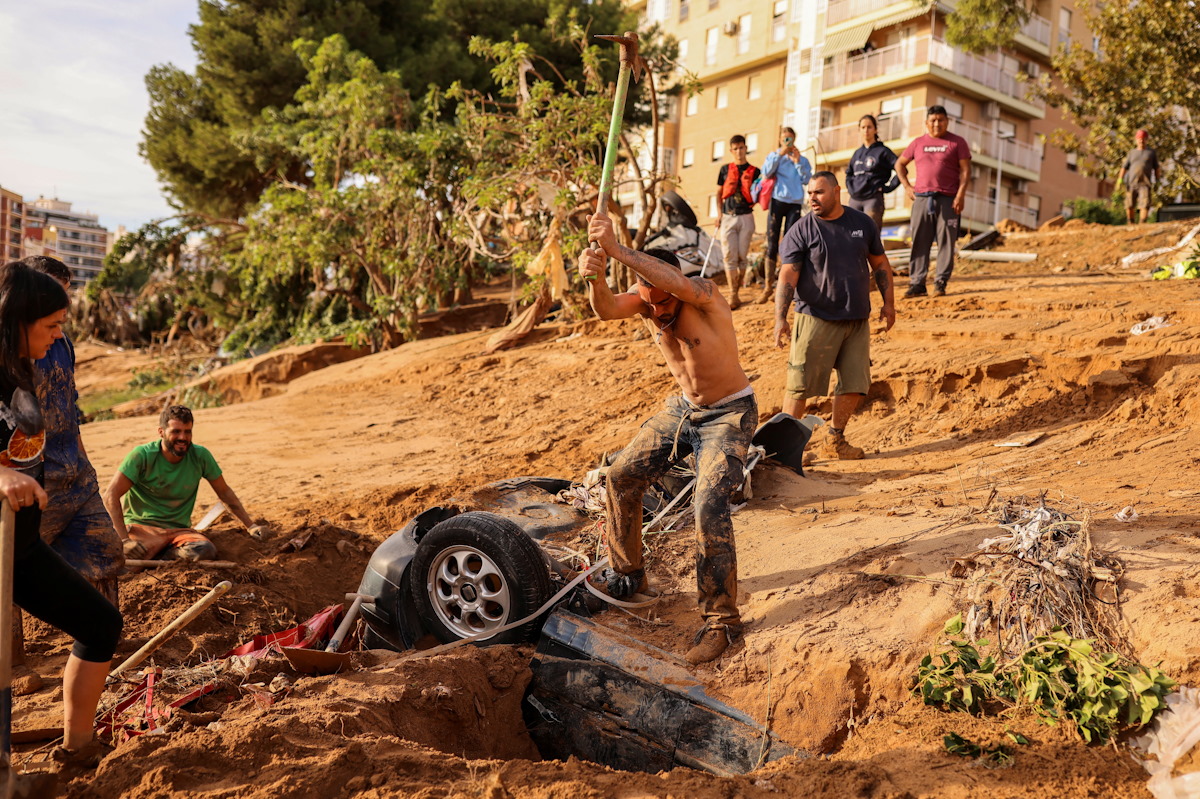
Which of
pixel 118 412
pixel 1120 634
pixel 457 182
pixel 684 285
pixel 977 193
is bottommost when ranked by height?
pixel 118 412

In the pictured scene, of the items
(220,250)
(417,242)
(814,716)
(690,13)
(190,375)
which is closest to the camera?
(814,716)

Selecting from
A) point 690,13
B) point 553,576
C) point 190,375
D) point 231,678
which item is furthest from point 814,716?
point 690,13

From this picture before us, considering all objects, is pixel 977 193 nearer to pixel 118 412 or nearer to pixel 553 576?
pixel 118 412

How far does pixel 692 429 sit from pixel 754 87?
111ft

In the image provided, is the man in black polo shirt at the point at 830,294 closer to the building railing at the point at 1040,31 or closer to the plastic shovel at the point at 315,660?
the plastic shovel at the point at 315,660

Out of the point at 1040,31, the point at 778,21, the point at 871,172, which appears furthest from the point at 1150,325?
the point at 1040,31

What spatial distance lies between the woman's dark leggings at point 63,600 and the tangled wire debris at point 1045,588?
3.11 metres

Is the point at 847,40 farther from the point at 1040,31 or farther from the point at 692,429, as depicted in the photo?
the point at 692,429

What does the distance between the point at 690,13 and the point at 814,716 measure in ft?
127

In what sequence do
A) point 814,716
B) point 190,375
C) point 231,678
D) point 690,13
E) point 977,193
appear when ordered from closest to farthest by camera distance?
point 814,716 → point 231,678 → point 190,375 → point 977,193 → point 690,13

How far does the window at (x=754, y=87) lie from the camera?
35.2 metres

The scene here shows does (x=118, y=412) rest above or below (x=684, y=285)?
below

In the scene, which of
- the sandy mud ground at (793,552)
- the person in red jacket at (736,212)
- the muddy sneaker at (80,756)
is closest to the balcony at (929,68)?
the sandy mud ground at (793,552)

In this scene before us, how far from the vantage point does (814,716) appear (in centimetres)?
362
